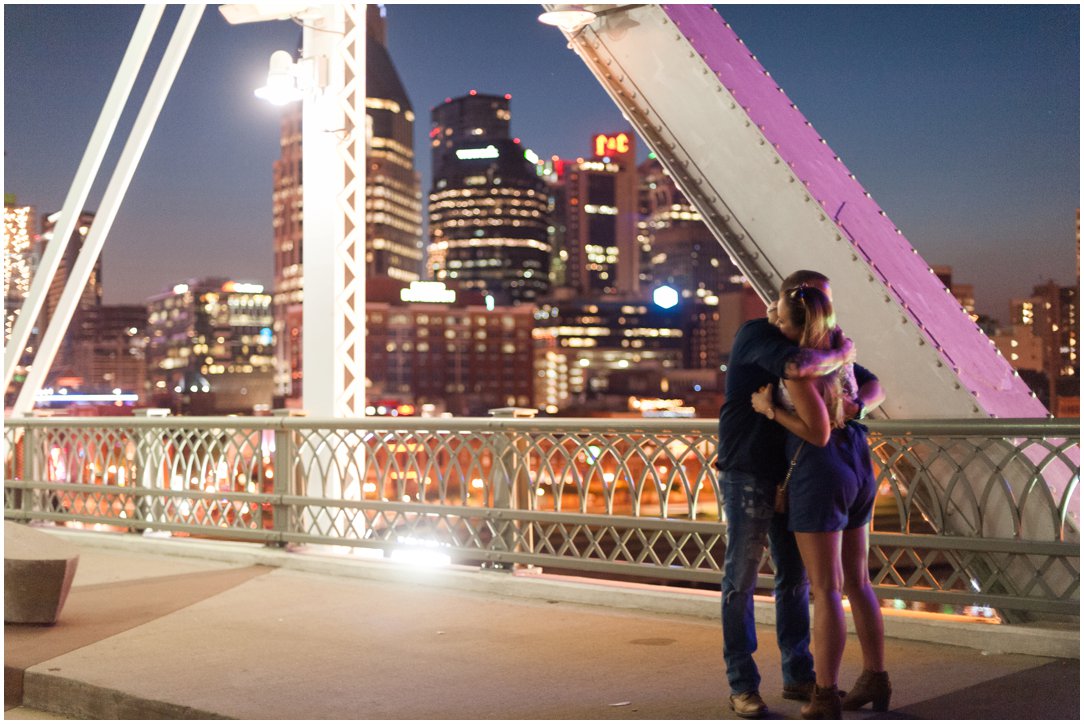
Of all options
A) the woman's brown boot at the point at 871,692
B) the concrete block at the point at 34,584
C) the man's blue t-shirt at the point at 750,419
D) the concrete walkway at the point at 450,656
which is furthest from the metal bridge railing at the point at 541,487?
the concrete block at the point at 34,584

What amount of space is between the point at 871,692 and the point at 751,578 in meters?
0.74

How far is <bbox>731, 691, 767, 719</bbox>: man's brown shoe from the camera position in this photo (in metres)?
4.98

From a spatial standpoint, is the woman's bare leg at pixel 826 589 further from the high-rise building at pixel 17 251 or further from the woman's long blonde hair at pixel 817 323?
the high-rise building at pixel 17 251

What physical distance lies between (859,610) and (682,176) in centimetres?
433

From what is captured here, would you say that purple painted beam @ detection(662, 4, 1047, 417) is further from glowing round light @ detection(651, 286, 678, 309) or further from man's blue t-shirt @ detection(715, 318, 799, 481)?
glowing round light @ detection(651, 286, 678, 309)

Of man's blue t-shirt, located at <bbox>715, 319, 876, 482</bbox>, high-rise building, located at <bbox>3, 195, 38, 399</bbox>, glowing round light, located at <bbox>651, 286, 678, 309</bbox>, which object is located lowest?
man's blue t-shirt, located at <bbox>715, 319, 876, 482</bbox>

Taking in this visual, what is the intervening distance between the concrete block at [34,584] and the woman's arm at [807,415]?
16.4 feet

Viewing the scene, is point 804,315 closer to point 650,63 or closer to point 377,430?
point 650,63

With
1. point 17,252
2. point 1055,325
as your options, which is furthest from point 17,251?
point 1055,325

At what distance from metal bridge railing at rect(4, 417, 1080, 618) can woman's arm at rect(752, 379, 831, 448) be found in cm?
203

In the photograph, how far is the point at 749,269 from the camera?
8195 millimetres

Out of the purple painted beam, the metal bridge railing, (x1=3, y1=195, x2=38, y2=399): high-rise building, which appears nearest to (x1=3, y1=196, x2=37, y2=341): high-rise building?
(x1=3, y1=195, x2=38, y2=399): high-rise building

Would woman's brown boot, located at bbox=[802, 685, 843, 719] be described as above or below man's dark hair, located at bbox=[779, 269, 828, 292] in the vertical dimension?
below

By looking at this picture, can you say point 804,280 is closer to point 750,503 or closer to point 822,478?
point 822,478
